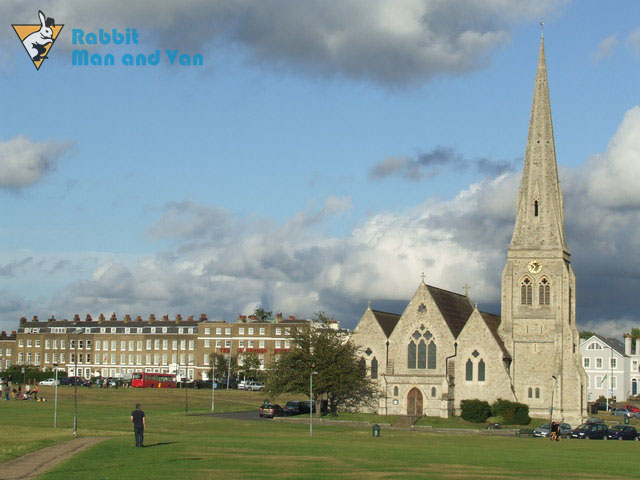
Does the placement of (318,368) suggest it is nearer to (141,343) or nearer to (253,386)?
(253,386)

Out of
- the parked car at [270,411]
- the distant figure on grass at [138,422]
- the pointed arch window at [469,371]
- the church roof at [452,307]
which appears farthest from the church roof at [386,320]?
the distant figure on grass at [138,422]

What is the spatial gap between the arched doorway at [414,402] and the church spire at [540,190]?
1732 cm

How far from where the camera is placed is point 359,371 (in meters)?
98.2

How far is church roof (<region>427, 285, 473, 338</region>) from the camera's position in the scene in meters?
99.5

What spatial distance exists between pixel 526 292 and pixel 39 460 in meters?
66.7

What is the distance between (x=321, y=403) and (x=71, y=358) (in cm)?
10245

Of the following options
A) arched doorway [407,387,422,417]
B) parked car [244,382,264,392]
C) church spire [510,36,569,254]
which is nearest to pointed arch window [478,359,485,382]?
arched doorway [407,387,422,417]

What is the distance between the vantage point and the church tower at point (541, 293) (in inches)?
3748

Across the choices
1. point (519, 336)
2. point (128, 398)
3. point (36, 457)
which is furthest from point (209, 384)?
point (36, 457)

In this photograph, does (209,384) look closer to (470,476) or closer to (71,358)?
(71,358)

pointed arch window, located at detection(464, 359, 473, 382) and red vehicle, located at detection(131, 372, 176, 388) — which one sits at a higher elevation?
pointed arch window, located at detection(464, 359, 473, 382)

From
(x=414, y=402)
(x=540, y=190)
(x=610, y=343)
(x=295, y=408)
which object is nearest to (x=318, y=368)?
(x=295, y=408)

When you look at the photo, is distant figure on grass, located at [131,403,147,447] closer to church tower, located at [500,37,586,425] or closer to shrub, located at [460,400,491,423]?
shrub, located at [460,400,491,423]

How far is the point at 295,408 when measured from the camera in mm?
95688
